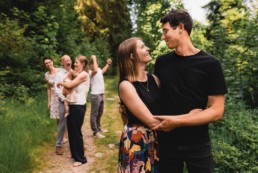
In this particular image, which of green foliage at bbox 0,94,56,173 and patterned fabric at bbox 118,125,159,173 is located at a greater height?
patterned fabric at bbox 118,125,159,173

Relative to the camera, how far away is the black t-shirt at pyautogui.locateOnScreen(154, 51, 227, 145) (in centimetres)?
250

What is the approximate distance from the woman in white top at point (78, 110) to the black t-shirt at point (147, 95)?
2880mm

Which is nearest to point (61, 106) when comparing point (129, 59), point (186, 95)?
point (129, 59)

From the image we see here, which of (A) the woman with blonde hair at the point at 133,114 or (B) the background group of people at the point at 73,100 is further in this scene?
(B) the background group of people at the point at 73,100

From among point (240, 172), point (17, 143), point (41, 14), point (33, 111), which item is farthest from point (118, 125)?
point (41, 14)

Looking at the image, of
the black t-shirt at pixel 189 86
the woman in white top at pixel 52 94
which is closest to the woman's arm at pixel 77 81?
the woman in white top at pixel 52 94

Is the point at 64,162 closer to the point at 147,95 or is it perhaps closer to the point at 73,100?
the point at 73,100

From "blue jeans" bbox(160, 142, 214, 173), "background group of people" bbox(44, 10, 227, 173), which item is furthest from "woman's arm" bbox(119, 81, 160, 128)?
"blue jeans" bbox(160, 142, 214, 173)

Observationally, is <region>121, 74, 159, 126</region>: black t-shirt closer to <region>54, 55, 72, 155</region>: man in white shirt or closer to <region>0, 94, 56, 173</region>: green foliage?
<region>0, 94, 56, 173</region>: green foliage

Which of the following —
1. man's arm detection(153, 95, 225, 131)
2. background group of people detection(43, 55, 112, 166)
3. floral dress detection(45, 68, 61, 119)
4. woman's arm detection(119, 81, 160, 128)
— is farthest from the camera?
floral dress detection(45, 68, 61, 119)

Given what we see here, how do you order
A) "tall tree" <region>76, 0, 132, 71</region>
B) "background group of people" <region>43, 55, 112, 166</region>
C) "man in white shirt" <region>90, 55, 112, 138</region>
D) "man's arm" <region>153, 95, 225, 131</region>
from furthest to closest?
1. "tall tree" <region>76, 0, 132, 71</region>
2. "man in white shirt" <region>90, 55, 112, 138</region>
3. "background group of people" <region>43, 55, 112, 166</region>
4. "man's arm" <region>153, 95, 225, 131</region>

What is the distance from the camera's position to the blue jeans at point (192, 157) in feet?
8.49

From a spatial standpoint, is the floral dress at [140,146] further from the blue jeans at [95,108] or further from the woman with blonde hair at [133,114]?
the blue jeans at [95,108]

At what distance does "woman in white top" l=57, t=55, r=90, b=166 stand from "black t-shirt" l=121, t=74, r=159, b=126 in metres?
2.88
